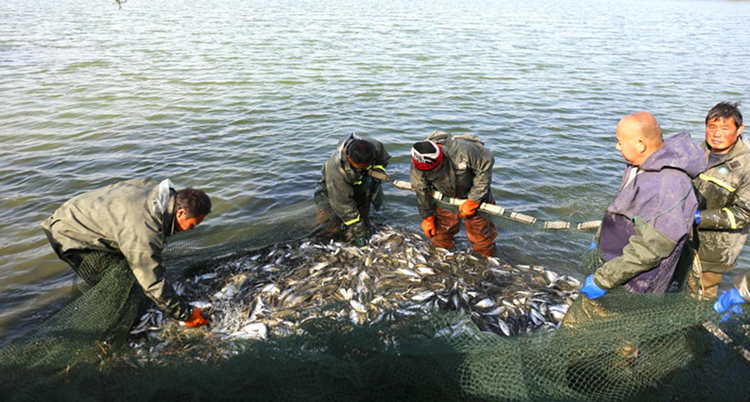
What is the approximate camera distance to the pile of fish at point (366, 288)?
5277 mm

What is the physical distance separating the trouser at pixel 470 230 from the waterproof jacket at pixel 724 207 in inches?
105

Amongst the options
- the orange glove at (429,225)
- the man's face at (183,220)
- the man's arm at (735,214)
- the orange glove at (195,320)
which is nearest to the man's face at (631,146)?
the man's arm at (735,214)

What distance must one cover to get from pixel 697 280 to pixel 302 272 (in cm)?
468

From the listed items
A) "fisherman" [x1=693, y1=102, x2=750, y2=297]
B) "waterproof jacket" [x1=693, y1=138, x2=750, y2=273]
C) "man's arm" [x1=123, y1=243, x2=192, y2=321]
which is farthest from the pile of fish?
"fisherman" [x1=693, y1=102, x2=750, y2=297]

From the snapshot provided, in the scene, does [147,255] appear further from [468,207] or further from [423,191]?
[468,207]

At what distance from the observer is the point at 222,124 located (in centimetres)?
1295

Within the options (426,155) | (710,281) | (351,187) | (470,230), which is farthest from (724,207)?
(351,187)

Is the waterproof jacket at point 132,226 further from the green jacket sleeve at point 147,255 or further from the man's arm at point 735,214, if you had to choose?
the man's arm at point 735,214

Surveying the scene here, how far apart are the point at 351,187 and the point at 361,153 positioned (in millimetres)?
737

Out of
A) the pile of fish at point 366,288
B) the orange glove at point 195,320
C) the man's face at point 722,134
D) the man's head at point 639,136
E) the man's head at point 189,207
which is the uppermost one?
the man's head at point 639,136

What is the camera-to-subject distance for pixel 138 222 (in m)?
4.18

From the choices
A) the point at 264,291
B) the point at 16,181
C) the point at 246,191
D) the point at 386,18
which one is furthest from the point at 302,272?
the point at 386,18

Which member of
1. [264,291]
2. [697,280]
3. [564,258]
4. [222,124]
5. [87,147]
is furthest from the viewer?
[222,124]

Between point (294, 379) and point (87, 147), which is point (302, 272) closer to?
point (294, 379)
